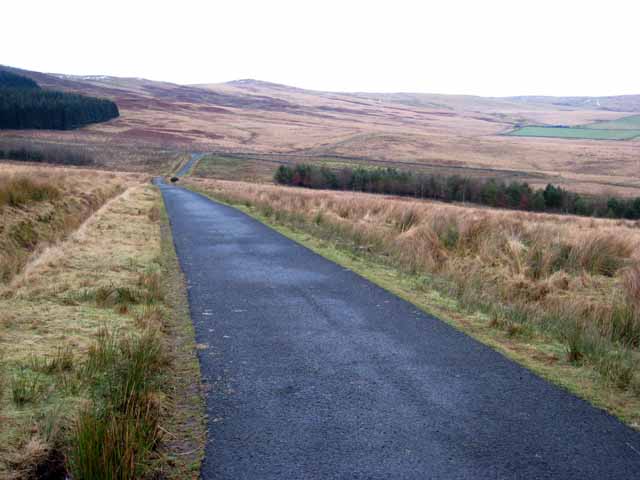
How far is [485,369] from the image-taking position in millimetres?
6367

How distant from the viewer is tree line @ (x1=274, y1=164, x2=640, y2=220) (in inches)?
2056

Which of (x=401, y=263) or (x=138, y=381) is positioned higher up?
(x=138, y=381)

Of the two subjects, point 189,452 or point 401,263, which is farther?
point 401,263

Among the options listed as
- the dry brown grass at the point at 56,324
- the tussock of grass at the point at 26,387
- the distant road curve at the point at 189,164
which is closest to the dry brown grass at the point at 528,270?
the dry brown grass at the point at 56,324

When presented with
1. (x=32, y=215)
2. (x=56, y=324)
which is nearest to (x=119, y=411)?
(x=56, y=324)

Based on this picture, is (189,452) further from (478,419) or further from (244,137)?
(244,137)

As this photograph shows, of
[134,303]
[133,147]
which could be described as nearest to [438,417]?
[134,303]

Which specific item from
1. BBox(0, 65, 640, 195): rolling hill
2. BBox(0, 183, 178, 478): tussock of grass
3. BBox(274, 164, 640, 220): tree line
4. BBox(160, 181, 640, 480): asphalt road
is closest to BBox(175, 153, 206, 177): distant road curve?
BBox(0, 65, 640, 195): rolling hill

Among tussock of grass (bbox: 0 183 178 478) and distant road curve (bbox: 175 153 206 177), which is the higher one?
tussock of grass (bbox: 0 183 178 478)

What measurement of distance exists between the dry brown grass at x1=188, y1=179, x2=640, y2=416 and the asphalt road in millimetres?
1136

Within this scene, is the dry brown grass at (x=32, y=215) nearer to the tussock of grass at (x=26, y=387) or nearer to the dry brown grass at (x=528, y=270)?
the tussock of grass at (x=26, y=387)

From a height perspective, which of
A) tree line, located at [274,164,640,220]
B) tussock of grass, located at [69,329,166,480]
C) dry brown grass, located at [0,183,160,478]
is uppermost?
tussock of grass, located at [69,329,166,480]

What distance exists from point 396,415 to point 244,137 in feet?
414

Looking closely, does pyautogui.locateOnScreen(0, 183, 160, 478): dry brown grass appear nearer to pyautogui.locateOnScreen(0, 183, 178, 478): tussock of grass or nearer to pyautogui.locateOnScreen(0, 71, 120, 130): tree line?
pyautogui.locateOnScreen(0, 183, 178, 478): tussock of grass
